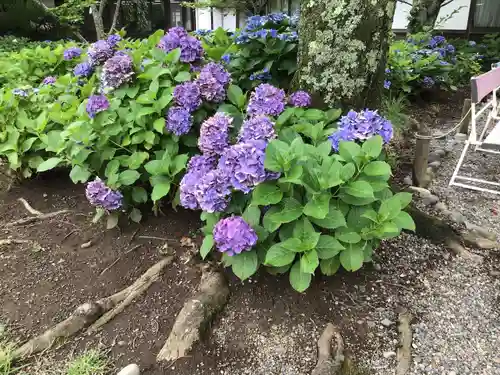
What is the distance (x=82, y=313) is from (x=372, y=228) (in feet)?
4.54

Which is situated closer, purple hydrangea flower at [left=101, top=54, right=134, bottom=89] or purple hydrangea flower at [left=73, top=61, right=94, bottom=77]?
purple hydrangea flower at [left=101, top=54, right=134, bottom=89]

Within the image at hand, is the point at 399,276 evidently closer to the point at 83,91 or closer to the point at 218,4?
the point at 83,91

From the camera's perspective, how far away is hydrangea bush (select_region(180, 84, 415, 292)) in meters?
1.68

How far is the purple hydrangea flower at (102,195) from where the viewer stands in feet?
7.56

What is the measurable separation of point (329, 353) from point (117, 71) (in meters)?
1.84

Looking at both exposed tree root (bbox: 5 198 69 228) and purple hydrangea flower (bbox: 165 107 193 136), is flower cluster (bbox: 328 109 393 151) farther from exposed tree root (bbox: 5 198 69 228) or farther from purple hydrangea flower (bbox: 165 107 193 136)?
exposed tree root (bbox: 5 198 69 228)

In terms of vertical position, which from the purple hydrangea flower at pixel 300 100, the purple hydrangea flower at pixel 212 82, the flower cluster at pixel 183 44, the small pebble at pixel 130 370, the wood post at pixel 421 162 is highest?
the flower cluster at pixel 183 44

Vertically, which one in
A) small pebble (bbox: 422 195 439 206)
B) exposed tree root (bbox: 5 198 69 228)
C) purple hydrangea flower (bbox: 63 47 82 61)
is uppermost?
purple hydrangea flower (bbox: 63 47 82 61)

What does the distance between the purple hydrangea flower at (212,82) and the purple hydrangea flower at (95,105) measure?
0.53 meters

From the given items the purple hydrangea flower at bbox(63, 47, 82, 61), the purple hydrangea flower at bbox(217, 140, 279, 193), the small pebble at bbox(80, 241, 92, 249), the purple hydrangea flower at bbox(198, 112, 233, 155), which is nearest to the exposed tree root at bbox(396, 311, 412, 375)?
the purple hydrangea flower at bbox(217, 140, 279, 193)

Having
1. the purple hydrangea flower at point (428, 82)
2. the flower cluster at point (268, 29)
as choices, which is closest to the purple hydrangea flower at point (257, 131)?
the flower cluster at point (268, 29)

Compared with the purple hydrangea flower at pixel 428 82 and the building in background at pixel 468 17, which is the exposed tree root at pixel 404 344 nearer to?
the purple hydrangea flower at pixel 428 82

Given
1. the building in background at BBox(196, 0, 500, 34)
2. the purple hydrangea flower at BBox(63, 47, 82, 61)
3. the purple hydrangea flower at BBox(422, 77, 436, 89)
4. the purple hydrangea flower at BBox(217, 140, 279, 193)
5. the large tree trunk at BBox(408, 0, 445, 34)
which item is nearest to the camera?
the purple hydrangea flower at BBox(217, 140, 279, 193)

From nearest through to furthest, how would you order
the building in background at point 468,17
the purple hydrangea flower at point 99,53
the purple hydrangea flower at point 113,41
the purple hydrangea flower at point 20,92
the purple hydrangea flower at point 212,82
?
the purple hydrangea flower at point 212,82 → the purple hydrangea flower at point 99,53 → the purple hydrangea flower at point 113,41 → the purple hydrangea flower at point 20,92 → the building in background at point 468,17
